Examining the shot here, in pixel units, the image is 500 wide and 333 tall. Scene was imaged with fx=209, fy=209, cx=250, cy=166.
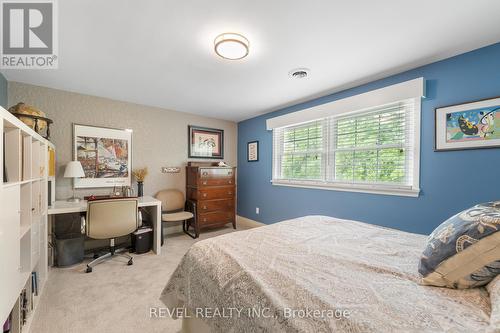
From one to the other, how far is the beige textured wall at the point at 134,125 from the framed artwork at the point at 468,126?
358cm

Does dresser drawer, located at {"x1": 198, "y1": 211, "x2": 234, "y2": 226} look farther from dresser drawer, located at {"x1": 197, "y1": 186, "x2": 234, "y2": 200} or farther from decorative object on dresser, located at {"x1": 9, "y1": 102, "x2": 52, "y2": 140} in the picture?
decorative object on dresser, located at {"x1": 9, "y1": 102, "x2": 52, "y2": 140}

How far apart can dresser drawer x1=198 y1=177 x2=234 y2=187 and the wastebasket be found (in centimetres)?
181

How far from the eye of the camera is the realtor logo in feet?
4.91

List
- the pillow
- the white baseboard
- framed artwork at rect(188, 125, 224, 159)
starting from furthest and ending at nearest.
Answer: the white baseboard
framed artwork at rect(188, 125, 224, 159)
the pillow

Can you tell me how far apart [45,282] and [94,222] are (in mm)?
688

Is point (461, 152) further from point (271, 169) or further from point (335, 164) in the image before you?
point (271, 169)

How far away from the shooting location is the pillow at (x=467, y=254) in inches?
32.7

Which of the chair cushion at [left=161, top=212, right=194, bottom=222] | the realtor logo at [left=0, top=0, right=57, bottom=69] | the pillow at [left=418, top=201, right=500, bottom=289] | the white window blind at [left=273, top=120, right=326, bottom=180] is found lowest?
the chair cushion at [left=161, top=212, right=194, bottom=222]

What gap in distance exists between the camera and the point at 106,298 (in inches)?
77.0

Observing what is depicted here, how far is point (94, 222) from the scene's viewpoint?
7.86ft

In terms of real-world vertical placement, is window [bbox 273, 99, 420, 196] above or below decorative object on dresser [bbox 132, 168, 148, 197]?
above

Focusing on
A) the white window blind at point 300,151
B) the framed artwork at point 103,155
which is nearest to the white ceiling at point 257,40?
the framed artwork at point 103,155

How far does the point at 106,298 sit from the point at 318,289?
2.08m

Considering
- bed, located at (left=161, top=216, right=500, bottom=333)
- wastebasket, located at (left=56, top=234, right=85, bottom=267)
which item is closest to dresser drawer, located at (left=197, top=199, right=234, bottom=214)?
wastebasket, located at (left=56, top=234, right=85, bottom=267)
